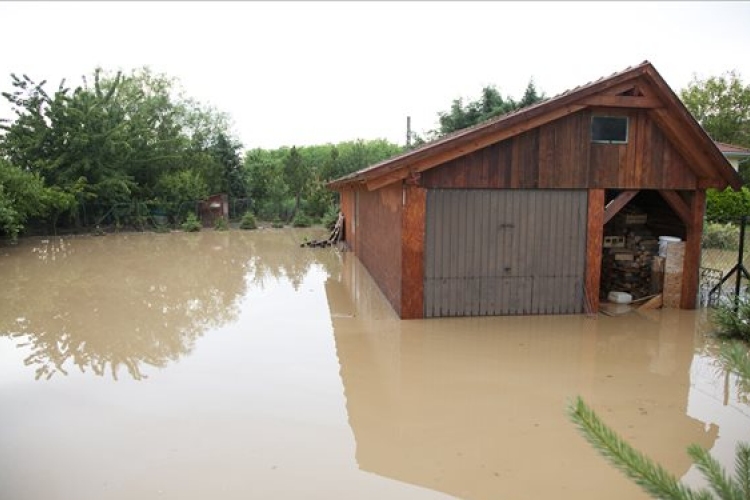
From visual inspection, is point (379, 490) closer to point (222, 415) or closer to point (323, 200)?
point (222, 415)

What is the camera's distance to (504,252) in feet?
33.2

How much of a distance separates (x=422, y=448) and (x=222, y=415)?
86.8 inches

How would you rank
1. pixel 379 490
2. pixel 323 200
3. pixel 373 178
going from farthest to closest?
pixel 323 200 → pixel 373 178 → pixel 379 490

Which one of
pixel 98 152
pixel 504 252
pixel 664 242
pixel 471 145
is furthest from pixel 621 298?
pixel 98 152

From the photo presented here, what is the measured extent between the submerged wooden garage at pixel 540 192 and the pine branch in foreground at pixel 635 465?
7.78 m

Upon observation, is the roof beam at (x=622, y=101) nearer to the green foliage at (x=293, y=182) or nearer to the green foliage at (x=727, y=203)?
the green foliage at (x=727, y=203)

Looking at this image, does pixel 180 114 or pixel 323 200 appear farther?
pixel 180 114

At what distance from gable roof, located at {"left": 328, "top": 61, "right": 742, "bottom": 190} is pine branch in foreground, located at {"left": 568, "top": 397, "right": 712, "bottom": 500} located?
760cm

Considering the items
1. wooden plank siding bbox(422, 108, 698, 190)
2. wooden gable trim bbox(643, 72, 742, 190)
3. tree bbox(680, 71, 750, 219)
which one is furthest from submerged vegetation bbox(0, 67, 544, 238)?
wooden gable trim bbox(643, 72, 742, 190)

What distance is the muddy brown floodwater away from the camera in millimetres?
4668

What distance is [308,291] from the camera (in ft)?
42.6

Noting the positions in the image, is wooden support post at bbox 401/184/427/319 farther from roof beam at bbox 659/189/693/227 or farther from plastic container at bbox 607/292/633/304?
roof beam at bbox 659/189/693/227

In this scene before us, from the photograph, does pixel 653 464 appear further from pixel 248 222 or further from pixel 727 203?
pixel 248 222

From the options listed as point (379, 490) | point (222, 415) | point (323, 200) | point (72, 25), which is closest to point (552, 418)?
point (379, 490)
